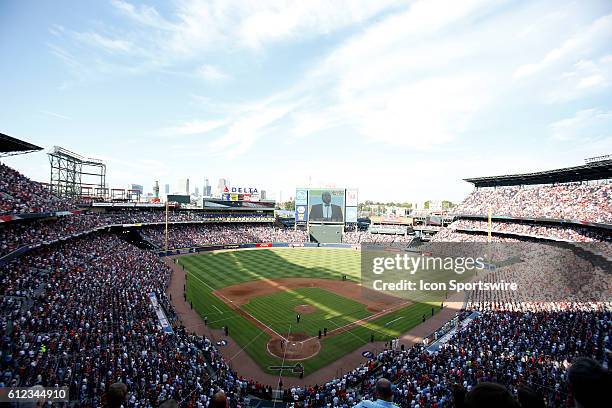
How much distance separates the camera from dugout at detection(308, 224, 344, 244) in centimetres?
7994

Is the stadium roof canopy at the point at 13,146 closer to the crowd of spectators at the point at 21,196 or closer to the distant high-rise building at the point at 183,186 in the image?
the crowd of spectators at the point at 21,196

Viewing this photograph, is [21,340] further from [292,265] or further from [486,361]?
[292,265]

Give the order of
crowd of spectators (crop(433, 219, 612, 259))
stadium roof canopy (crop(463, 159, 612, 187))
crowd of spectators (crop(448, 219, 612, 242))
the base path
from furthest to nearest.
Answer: stadium roof canopy (crop(463, 159, 612, 187)) < crowd of spectators (crop(448, 219, 612, 242)) < crowd of spectators (crop(433, 219, 612, 259)) < the base path

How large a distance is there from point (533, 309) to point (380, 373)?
14.0 m

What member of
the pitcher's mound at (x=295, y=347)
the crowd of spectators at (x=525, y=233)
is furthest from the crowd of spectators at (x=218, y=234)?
the pitcher's mound at (x=295, y=347)

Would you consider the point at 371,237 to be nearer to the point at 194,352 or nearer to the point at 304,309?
the point at 304,309

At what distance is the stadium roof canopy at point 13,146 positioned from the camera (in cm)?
3174

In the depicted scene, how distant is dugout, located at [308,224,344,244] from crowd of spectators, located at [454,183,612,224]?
27.7 meters

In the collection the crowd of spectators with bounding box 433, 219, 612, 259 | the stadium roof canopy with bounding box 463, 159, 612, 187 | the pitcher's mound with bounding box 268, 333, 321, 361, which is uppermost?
the stadium roof canopy with bounding box 463, 159, 612, 187

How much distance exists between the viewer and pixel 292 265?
5294 centimetres

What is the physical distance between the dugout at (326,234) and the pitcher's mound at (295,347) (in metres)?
54.2

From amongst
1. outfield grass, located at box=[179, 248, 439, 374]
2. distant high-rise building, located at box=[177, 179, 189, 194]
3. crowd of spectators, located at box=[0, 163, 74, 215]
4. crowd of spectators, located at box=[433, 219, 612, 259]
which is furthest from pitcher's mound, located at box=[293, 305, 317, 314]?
distant high-rise building, located at box=[177, 179, 189, 194]

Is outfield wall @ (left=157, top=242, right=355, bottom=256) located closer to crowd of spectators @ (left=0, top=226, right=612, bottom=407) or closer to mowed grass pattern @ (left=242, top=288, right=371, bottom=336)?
mowed grass pattern @ (left=242, top=288, right=371, bottom=336)

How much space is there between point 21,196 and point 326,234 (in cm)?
5937
